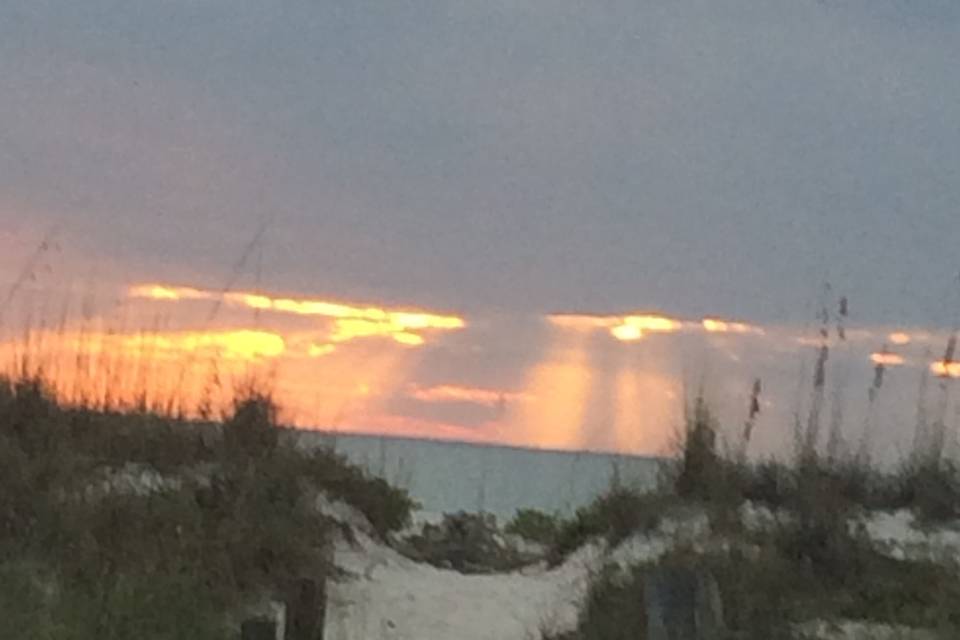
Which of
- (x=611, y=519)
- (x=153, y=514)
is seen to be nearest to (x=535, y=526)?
(x=611, y=519)

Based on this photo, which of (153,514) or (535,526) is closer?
(153,514)

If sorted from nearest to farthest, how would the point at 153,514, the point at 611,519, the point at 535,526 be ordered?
the point at 153,514 < the point at 611,519 < the point at 535,526

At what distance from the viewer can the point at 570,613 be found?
9.04 metres

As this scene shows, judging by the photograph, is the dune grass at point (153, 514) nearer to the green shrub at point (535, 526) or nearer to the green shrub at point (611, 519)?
the green shrub at point (611, 519)

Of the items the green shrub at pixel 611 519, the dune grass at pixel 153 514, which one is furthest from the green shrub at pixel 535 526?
the dune grass at pixel 153 514

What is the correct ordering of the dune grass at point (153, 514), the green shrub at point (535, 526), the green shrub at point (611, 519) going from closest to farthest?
the dune grass at point (153, 514) → the green shrub at point (611, 519) → the green shrub at point (535, 526)

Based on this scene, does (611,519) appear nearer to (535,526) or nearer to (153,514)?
(535,526)

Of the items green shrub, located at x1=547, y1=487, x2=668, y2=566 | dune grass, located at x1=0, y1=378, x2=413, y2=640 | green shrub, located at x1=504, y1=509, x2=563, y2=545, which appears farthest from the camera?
green shrub, located at x1=504, y1=509, x2=563, y2=545

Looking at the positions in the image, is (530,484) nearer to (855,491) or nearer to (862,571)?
(855,491)

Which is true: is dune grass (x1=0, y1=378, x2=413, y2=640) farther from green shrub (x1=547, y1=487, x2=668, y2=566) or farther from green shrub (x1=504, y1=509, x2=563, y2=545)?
green shrub (x1=504, y1=509, x2=563, y2=545)

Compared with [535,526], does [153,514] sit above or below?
above

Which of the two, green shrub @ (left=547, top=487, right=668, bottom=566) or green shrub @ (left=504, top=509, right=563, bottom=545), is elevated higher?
green shrub @ (left=547, top=487, right=668, bottom=566)

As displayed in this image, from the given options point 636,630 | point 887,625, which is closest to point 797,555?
point 887,625

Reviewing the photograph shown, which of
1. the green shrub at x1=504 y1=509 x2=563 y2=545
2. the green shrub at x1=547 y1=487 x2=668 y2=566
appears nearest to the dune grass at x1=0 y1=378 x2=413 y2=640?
the green shrub at x1=547 y1=487 x2=668 y2=566
